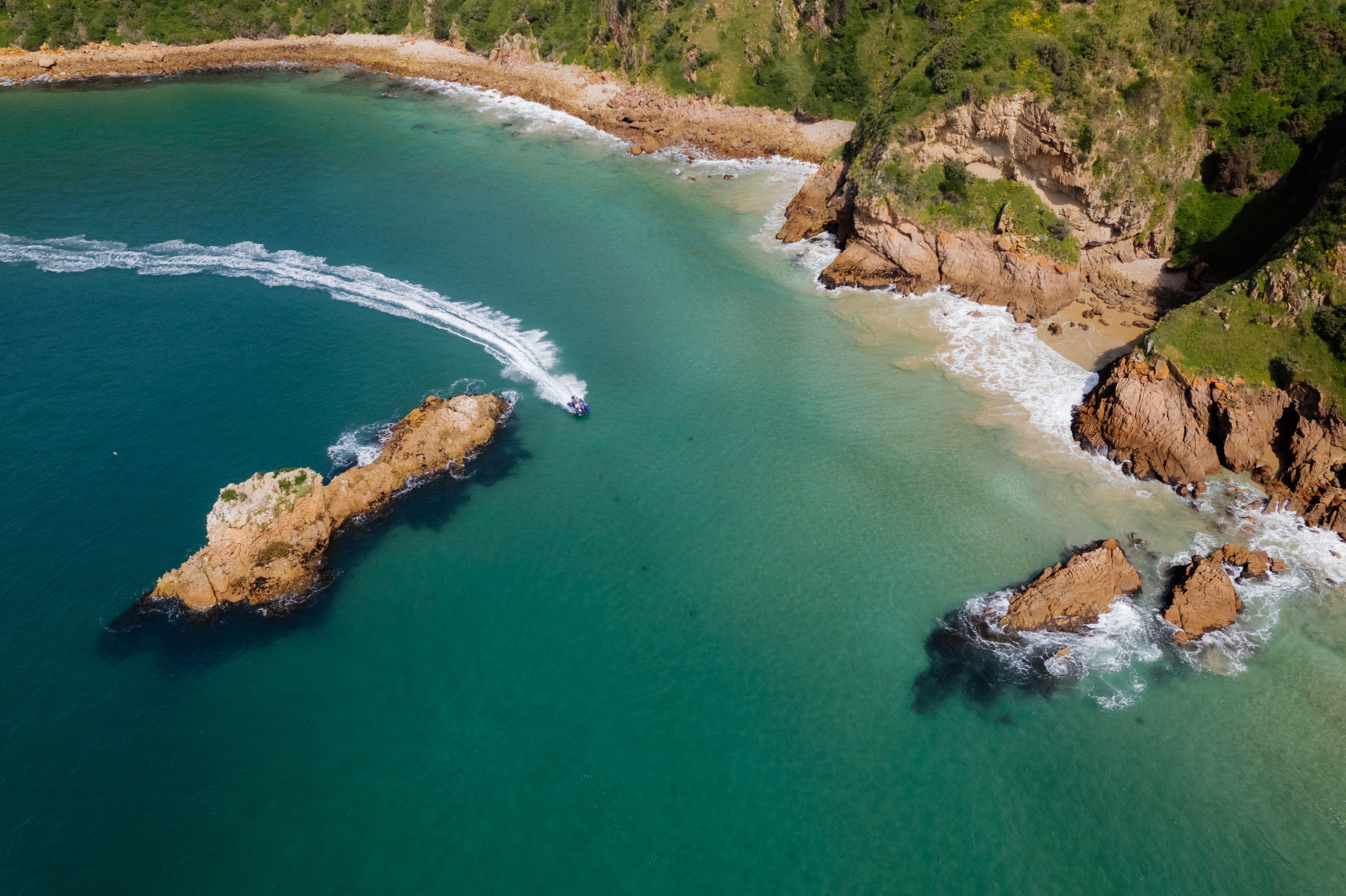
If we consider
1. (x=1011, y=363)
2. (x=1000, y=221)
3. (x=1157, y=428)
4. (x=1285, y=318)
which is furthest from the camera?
(x=1000, y=221)

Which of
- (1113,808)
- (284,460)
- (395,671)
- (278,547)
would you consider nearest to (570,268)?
(284,460)

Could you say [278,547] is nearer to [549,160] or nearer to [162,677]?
[162,677]

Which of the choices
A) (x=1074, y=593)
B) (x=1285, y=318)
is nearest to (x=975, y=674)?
(x=1074, y=593)

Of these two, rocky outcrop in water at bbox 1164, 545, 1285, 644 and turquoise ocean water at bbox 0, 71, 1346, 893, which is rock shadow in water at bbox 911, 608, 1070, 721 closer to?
turquoise ocean water at bbox 0, 71, 1346, 893

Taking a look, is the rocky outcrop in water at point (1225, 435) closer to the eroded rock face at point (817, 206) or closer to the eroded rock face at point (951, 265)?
the eroded rock face at point (951, 265)

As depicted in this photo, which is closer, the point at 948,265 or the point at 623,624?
the point at 623,624

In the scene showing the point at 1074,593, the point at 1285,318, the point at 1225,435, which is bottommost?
the point at 1074,593

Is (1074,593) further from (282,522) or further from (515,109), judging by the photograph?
(515,109)
